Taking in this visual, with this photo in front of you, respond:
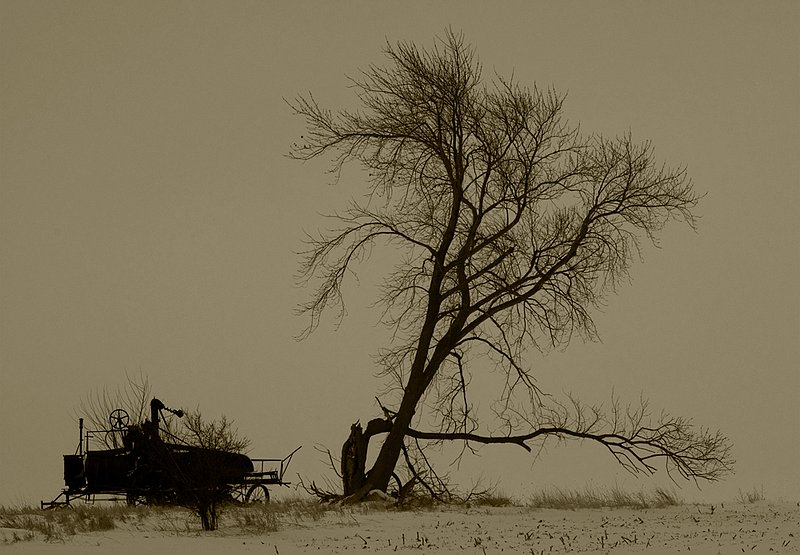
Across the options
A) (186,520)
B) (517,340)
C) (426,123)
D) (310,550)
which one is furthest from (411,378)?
(310,550)

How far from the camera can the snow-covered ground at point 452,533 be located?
1510cm

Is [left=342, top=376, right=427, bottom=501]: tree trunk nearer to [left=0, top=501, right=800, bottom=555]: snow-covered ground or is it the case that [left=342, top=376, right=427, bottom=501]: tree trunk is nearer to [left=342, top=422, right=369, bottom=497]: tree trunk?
[left=342, top=422, right=369, bottom=497]: tree trunk

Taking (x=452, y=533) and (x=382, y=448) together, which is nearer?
(x=452, y=533)

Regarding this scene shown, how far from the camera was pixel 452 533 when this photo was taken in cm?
1723

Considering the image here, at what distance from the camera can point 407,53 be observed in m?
23.7

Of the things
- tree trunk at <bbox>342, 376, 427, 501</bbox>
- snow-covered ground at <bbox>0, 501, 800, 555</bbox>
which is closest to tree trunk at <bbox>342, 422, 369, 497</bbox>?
tree trunk at <bbox>342, 376, 427, 501</bbox>

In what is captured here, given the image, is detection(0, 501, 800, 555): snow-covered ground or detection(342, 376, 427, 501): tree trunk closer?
detection(0, 501, 800, 555): snow-covered ground

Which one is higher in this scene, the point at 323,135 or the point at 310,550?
the point at 323,135

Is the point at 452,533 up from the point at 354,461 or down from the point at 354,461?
down

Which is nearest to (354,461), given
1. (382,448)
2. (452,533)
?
(382,448)

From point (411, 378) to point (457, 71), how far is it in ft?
21.4

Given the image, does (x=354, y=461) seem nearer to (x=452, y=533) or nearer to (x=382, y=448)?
(x=382, y=448)

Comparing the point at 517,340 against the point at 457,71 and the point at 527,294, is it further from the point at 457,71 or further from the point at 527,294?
the point at 457,71

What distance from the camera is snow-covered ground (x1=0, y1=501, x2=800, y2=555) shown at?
15.1 metres
